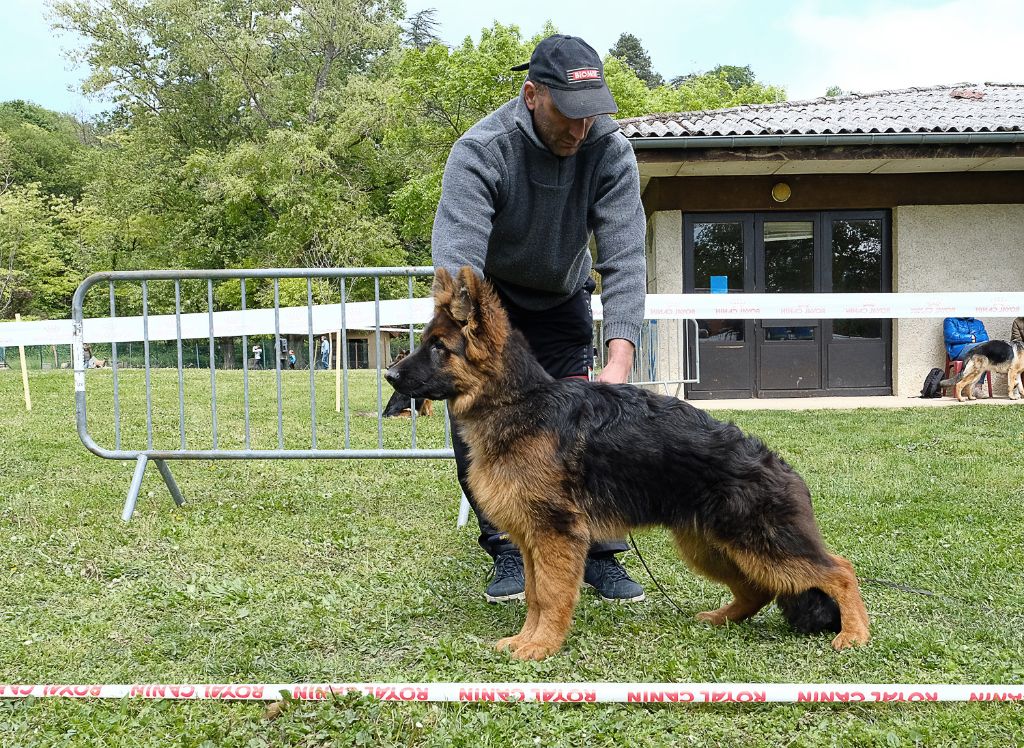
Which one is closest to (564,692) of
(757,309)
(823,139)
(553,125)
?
(553,125)

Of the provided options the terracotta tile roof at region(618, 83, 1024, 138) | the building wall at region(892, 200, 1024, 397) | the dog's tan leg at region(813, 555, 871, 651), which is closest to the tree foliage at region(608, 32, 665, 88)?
the terracotta tile roof at region(618, 83, 1024, 138)

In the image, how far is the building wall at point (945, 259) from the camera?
46.0 ft

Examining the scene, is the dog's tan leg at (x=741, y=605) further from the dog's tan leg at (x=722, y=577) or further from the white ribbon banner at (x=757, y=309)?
the white ribbon banner at (x=757, y=309)

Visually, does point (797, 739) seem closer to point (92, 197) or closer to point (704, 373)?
point (704, 373)

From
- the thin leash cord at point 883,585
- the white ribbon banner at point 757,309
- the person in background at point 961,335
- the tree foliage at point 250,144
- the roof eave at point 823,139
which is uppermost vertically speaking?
the tree foliage at point 250,144

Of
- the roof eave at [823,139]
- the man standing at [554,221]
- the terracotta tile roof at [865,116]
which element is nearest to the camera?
the man standing at [554,221]

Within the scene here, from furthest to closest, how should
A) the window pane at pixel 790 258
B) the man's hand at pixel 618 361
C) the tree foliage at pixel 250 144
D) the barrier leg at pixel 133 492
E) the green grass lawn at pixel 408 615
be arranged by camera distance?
1. the tree foliage at pixel 250 144
2. the window pane at pixel 790 258
3. the barrier leg at pixel 133 492
4. the man's hand at pixel 618 361
5. the green grass lawn at pixel 408 615

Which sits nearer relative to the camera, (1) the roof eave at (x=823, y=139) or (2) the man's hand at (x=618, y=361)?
(2) the man's hand at (x=618, y=361)

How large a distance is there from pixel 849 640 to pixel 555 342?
2109 millimetres

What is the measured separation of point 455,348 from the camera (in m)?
3.63

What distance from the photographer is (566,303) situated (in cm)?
451

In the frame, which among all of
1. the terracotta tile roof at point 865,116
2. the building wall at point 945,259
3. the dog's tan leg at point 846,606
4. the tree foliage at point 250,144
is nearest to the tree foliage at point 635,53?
the tree foliage at point 250,144

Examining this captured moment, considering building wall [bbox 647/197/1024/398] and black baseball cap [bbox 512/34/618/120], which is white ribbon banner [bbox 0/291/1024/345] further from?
black baseball cap [bbox 512/34/618/120]

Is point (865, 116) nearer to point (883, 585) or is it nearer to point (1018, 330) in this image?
point (1018, 330)
